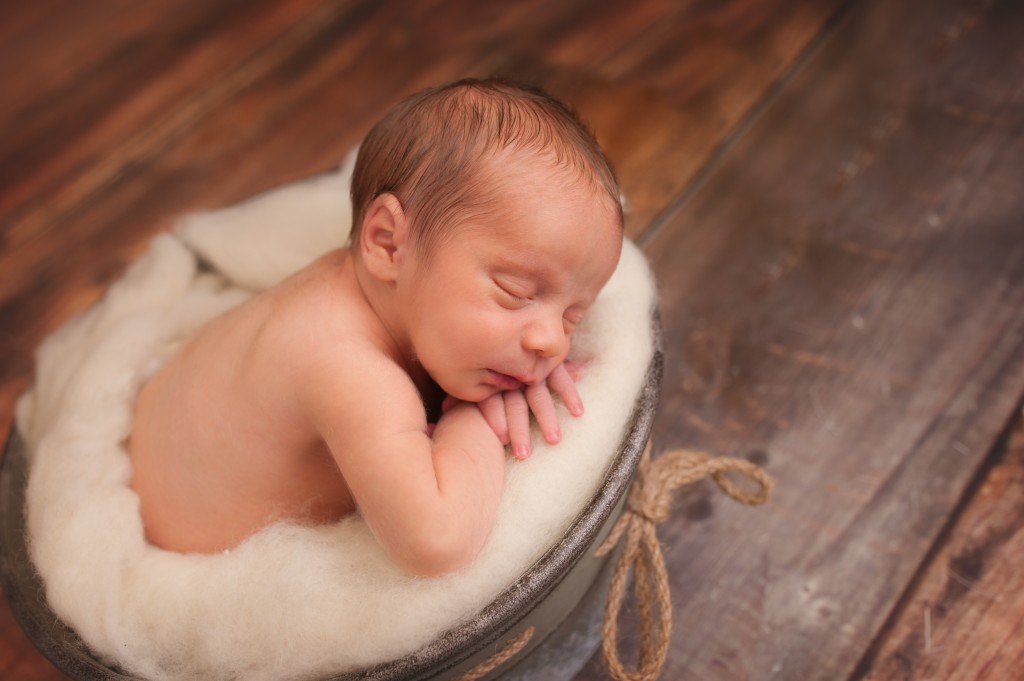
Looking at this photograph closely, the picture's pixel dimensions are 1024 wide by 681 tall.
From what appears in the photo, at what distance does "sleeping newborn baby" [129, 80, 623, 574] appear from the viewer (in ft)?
2.24

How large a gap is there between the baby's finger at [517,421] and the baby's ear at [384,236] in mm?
138

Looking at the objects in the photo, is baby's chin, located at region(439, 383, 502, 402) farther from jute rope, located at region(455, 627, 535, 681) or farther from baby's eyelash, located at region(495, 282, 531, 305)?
jute rope, located at region(455, 627, 535, 681)

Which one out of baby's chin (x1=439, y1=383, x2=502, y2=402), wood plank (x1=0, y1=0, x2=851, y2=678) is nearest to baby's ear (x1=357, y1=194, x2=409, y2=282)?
baby's chin (x1=439, y1=383, x2=502, y2=402)

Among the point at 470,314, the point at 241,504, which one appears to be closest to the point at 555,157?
the point at 470,314

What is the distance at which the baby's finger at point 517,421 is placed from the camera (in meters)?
0.73

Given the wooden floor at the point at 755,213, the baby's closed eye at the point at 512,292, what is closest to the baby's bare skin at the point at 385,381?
the baby's closed eye at the point at 512,292

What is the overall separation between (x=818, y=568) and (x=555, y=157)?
54 cm

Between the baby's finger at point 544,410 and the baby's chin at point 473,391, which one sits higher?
the baby's chin at point 473,391

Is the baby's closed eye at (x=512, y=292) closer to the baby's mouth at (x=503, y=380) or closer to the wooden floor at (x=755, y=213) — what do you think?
the baby's mouth at (x=503, y=380)

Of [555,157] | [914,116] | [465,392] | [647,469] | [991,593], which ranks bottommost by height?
[991,593]

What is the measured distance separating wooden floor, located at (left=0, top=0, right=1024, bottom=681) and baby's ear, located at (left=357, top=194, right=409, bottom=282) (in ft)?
1.55

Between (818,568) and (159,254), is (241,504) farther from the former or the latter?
(818,568)

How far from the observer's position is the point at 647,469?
30.7 inches

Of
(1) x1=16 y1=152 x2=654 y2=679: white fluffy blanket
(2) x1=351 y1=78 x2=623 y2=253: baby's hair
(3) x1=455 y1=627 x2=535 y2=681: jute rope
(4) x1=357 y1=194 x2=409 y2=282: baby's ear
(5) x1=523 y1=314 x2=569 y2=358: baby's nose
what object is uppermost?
(2) x1=351 y1=78 x2=623 y2=253: baby's hair
